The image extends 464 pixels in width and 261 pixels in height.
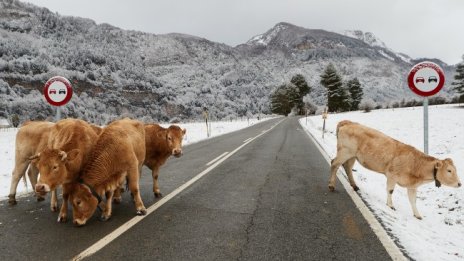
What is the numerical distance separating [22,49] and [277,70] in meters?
153

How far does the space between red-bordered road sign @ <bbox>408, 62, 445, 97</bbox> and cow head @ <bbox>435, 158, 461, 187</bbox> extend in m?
1.94

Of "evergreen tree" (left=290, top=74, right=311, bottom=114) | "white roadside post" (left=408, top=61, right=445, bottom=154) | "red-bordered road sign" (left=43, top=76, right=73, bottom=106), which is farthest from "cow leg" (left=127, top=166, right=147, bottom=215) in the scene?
"evergreen tree" (left=290, top=74, right=311, bottom=114)

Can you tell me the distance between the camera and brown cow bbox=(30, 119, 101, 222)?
3.95 m

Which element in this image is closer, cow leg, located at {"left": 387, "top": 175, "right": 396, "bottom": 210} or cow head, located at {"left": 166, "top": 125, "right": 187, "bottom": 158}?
cow head, located at {"left": 166, "top": 125, "right": 187, "bottom": 158}

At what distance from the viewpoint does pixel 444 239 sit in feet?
16.2

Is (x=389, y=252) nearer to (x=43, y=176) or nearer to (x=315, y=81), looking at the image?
(x=43, y=176)

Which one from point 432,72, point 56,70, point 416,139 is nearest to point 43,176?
point 432,72

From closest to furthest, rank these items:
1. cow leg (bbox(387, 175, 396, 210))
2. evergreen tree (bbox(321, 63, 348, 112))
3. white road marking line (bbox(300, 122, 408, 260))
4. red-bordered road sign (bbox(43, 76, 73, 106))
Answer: white road marking line (bbox(300, 122, 408, 260)) < cow leg (bbox(387, 175, 396, 210)) < red-bordered road sign (bbox(43, 76, 73, 106)) < evergreen tree (bbox(321, 63, 348, 112))

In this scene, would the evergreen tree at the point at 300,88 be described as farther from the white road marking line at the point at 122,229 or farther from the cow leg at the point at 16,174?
the cow leg at the point at 16,174

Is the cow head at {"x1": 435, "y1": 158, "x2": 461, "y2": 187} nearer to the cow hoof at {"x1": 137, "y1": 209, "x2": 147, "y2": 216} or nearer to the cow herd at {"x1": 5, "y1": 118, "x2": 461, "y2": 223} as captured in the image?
the cow herd at {"x1": 5, "y1": 118, "x2": 461, "y2": 223}

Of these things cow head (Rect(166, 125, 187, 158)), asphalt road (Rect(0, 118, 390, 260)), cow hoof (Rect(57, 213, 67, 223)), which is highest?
cow head (Rect(166, 125, 187, 158))

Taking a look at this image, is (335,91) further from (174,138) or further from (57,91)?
(174,138)

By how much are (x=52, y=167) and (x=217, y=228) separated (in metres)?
2.26

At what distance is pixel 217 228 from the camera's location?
460cm
